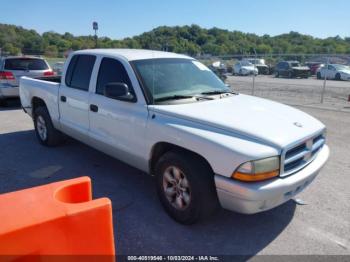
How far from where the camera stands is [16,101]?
479 inches

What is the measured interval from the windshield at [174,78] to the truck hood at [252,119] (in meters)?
0.29

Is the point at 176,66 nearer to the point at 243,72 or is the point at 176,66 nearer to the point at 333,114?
the point at 333,114

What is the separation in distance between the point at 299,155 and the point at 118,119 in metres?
2.13

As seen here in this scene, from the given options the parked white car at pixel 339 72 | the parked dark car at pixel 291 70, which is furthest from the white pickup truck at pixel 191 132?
the parked dark car at pixel 291 70

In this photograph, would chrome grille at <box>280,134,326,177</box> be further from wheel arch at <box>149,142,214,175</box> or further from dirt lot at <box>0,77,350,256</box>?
wheel arch at <box>149,142,214,175</box>

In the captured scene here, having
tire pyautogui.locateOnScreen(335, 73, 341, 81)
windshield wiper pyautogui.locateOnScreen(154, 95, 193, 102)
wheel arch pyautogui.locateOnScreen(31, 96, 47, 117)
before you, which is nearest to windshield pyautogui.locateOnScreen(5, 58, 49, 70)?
wheel arch pyautogui.locateOnScreen(31, 96, 47, 117)

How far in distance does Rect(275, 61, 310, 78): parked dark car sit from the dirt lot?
28432mm

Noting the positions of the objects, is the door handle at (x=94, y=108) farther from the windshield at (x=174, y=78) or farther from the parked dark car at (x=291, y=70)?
the parked dark car at (x=291, y=70)

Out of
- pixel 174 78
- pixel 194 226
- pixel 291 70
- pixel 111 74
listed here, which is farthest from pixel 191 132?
pixel 291 70

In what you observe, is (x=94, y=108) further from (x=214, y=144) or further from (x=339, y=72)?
(x=339, y=72)

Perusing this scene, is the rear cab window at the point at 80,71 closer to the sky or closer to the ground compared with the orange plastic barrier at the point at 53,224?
closer to the sky

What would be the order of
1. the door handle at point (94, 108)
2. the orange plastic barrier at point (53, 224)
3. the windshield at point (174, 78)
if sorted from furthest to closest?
the door handle at point (94, 108), the windshield at point (174, 78), the orange plastic barrier at point (53, 224)

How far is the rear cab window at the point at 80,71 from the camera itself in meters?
4.88

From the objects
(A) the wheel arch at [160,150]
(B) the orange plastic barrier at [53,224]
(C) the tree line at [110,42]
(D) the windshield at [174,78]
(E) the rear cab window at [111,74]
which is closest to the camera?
(B) the orange plastic barrier at [53,224]
